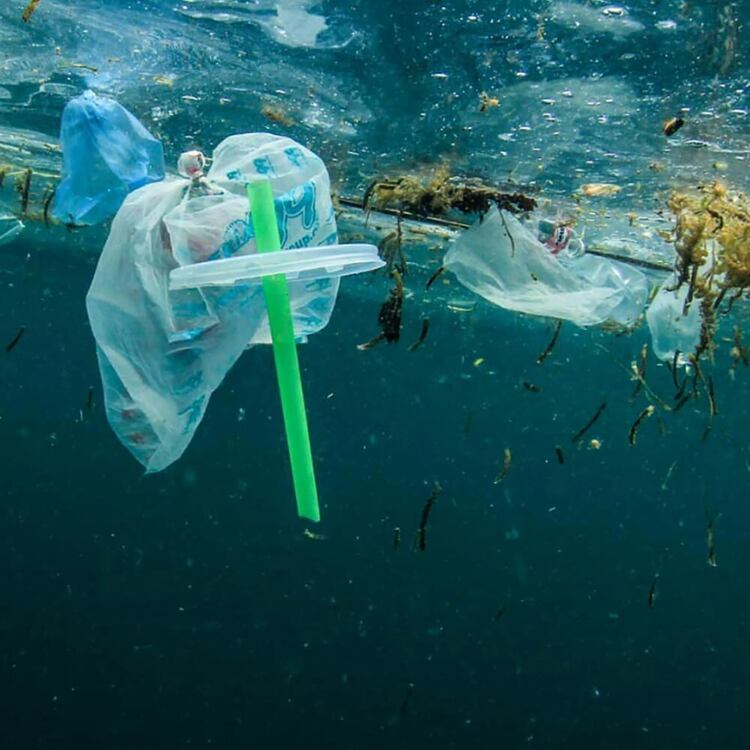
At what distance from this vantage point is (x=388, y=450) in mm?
67250

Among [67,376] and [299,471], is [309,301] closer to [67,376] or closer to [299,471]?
[299,471]

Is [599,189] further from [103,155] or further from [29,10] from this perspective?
[103,155]

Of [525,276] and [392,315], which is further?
[525,276]

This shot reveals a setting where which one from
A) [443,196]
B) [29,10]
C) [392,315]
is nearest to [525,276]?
[392,315]

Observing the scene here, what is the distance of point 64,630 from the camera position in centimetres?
3141

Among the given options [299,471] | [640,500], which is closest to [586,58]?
[299,471]

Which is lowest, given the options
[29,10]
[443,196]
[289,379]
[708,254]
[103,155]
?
[443,196]

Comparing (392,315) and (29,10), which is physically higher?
(29,10)

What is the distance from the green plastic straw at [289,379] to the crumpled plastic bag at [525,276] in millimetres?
4299

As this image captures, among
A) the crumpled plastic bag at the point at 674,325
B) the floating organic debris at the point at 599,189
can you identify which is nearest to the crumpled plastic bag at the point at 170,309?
the crumpled plastic bag at the point at 674,325

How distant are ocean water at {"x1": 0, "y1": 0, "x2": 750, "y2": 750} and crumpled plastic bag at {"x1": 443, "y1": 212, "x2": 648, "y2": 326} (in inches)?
38.5

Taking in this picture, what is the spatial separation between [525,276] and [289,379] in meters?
4.80

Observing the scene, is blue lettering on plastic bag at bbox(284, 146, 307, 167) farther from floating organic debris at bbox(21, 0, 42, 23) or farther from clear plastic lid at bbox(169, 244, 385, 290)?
floating organic debris at bbox(21, 0, 42, 23)

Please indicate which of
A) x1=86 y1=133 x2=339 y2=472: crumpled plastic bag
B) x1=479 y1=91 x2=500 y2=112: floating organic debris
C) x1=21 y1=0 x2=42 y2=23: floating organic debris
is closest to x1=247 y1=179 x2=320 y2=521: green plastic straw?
x1=86 y1=133 x2=339 y2=472: crumpled plastic bag
